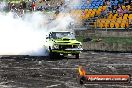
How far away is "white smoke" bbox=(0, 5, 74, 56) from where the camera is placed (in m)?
28.0

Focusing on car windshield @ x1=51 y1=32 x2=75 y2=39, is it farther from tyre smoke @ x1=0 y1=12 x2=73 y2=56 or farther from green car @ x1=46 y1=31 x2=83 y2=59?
tyre smoke @ x1=0 y1=12 x2=73 y2=56

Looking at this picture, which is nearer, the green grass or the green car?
the green car

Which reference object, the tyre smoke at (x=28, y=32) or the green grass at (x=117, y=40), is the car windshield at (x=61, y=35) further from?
the green grass at (x=117, y=40)

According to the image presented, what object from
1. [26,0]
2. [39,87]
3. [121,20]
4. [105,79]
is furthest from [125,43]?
[26,0]

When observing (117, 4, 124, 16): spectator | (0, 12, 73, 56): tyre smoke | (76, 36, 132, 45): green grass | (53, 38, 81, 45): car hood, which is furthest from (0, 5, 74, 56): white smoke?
(117, 4, 124, 16): spectator

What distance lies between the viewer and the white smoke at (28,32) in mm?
27972

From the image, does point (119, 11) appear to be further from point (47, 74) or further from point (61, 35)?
point (47, 74)

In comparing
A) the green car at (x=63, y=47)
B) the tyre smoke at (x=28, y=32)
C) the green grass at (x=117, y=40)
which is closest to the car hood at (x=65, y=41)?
the green car at (x=63, y=47)

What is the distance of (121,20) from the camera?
116ft

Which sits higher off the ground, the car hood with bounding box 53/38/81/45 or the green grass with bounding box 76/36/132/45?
the car hood with bounding box 53/38/81/45

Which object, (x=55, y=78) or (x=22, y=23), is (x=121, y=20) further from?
(x=55, y=78)

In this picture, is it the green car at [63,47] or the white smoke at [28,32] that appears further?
the white smoke at [28,32]

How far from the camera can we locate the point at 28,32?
32.0 m

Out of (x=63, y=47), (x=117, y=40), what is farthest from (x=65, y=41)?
(x=117, y=40)
